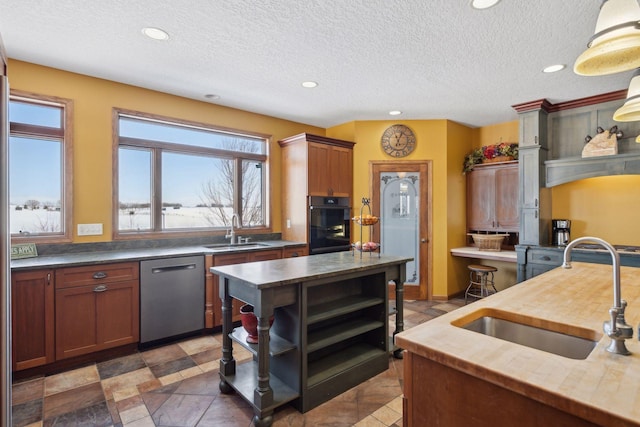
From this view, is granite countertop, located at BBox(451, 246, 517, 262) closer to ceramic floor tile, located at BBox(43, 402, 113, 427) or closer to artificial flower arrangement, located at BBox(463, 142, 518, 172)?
artificial flower arrangement, located at BBox(463, 142, 518, 172)

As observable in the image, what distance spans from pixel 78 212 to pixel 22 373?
148cm

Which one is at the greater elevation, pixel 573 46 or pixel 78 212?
pixel 573 46

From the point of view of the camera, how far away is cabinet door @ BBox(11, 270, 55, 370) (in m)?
2.67

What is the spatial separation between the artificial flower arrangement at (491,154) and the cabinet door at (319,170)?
2288 millimetres

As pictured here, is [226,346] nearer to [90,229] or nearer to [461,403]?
[461,403]

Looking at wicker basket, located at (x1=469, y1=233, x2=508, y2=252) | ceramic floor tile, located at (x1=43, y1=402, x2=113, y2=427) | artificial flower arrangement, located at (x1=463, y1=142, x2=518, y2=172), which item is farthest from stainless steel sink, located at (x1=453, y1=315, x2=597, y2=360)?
artificial flower arrangement, located at (x1=463, y1=142, x2=518, y2=172)

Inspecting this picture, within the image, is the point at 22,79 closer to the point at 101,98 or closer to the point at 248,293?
the point at 101,98

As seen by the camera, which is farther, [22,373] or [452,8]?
[22,373]

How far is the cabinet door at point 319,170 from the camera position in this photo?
468 cm

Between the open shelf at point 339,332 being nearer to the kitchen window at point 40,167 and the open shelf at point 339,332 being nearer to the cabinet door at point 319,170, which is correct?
the cabinet door at point 319,170

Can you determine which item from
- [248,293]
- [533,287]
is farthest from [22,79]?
[533,287]

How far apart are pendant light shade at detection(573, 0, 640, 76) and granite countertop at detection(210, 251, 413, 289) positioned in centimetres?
183

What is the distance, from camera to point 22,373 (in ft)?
8.94

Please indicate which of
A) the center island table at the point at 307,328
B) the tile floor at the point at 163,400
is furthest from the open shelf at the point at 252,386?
the tile floor at the point at 163,400
